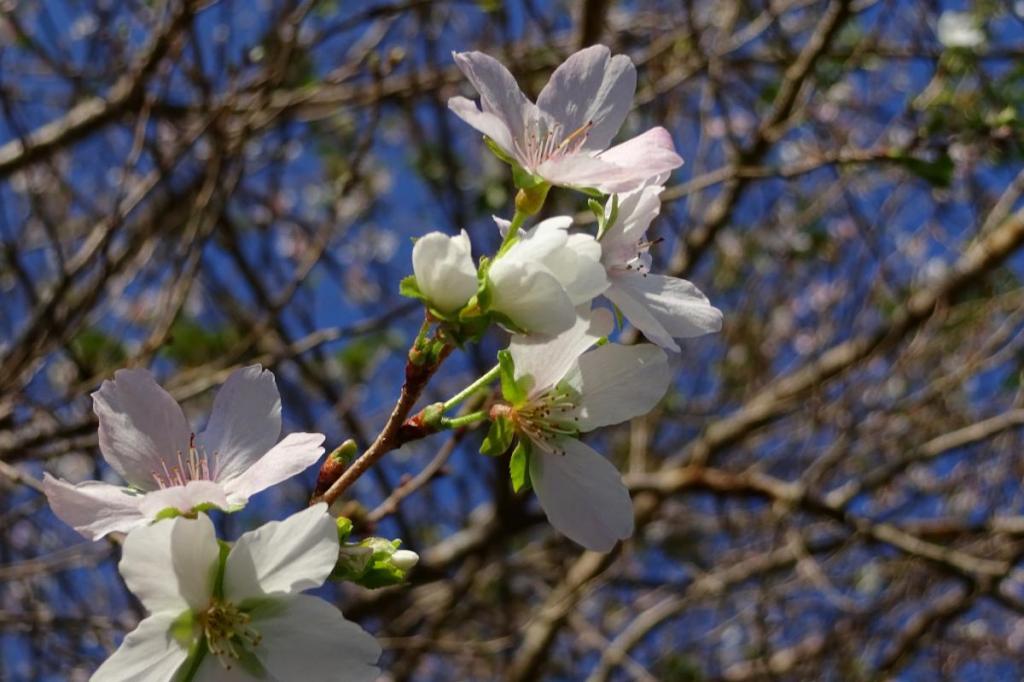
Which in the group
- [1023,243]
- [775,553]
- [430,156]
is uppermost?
[430,156]

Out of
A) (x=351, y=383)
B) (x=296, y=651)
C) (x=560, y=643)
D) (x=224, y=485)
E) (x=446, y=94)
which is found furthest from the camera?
(x=351, y=383)

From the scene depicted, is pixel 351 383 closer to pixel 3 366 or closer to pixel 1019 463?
pixel 3 366

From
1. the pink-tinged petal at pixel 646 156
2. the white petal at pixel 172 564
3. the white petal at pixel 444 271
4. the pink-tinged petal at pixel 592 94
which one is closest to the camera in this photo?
the white petal at pixel 172 564

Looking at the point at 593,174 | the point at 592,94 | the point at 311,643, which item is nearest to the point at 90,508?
the point at 311,643

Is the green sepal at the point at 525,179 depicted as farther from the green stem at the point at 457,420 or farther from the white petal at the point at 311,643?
the white petal at the point at 311,643

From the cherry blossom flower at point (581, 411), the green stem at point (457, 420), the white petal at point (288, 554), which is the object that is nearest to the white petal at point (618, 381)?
the cherry blossom flower at point (581, 411)

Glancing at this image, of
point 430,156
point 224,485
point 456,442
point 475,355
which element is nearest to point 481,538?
point 475,355

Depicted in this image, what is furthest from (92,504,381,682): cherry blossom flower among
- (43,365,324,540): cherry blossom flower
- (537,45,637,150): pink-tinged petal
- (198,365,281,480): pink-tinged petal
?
(537,45,637,150): pink-tinged petal

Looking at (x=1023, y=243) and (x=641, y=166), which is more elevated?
(x=641, y=166)
